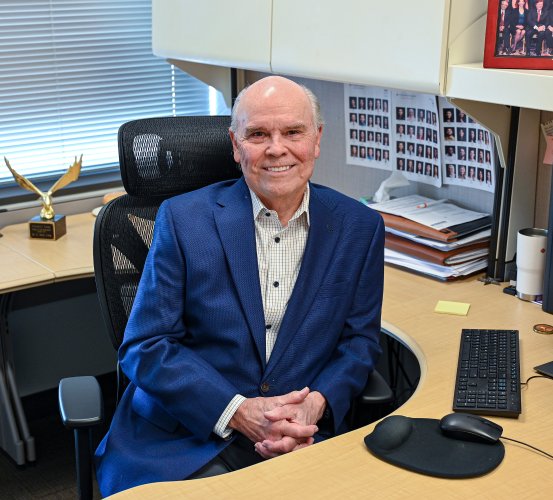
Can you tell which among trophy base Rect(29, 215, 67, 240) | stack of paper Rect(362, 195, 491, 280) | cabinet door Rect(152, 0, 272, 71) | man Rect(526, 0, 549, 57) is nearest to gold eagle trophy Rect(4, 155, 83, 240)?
trophy base Rect(29, 215, 67, 240)

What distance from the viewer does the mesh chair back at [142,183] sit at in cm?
203

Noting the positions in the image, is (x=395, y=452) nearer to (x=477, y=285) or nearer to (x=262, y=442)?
(x=262, y=442)

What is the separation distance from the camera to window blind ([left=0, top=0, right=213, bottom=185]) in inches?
121

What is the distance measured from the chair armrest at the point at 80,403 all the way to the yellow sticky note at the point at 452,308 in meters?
0.87

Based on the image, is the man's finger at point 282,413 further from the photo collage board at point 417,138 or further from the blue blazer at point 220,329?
the photo collage board at point 417,138

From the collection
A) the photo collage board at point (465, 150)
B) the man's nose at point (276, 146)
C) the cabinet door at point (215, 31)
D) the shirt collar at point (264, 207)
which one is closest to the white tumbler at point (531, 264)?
the photo collage board at point (465, 150)

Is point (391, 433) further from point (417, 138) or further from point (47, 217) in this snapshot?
point (47, 217)

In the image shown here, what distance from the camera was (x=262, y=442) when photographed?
1.74 meters

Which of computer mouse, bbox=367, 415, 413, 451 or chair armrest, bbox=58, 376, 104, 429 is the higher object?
computer mouse, bbox=367, 415, 413, 451

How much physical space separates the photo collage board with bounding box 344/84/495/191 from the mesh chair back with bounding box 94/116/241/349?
2.39 ft

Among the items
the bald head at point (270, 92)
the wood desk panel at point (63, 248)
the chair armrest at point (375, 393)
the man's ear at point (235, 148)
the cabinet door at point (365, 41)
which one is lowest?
the chair armrest at point (375, 393)

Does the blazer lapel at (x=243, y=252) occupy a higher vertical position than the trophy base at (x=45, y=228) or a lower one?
higher

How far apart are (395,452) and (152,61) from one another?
91.9 inches

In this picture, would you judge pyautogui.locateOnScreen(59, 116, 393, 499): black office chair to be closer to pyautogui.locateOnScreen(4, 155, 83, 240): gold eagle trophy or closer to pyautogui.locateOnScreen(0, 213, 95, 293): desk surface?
pyautogui.locateOnScreen(0, 213, 95, 293): desk surface
